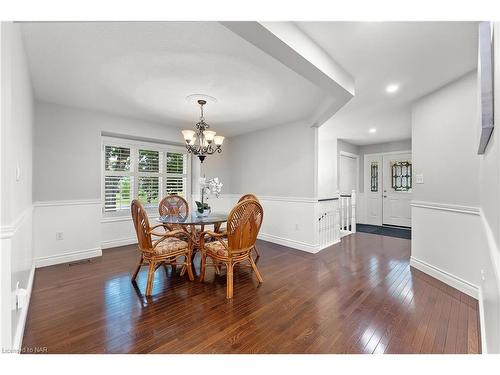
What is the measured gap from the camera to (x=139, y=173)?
4262mm

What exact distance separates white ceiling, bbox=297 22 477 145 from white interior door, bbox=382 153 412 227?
10.2ft

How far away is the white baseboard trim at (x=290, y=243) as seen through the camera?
373 cm

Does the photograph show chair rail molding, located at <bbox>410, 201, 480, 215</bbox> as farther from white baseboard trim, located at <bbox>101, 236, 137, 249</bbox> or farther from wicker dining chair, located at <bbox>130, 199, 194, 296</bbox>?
white baseboard trim, located at <bbox>101, 236, 137, 249</bbox>

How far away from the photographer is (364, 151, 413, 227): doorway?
18.5ft

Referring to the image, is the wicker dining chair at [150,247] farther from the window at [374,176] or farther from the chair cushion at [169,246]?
the window at [374,176]

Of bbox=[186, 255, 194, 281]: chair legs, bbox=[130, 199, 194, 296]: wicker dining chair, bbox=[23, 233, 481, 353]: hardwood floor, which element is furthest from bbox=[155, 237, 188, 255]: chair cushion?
bbox=[23, 233, 481, 353]: hardwood floor

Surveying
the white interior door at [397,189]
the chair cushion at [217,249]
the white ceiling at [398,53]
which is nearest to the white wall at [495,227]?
the white ceiling at [398,53]

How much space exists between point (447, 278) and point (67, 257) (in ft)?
16.3

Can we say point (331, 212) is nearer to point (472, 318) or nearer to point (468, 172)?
point (468, 172)

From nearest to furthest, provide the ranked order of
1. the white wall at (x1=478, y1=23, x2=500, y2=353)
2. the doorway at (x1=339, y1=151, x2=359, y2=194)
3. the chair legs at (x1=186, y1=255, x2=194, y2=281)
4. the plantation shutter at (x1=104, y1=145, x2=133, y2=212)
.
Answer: the white wall at (x1=478, y1=23, x2=500, y2=353) < the chair legs at (x1=186, y1=255, x2=194, y2=281) < the plantation shutter at (x1=104, y1=145, x2=133, y2=212) < the doorway at (x1=339, y1=151, x2=359, y2=194)

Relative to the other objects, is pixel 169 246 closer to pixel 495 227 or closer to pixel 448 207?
pixel 495 227

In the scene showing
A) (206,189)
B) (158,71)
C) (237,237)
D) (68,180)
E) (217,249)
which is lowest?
(217,249)

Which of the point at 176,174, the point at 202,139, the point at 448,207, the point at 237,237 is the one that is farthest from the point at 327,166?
the point at 237,237
